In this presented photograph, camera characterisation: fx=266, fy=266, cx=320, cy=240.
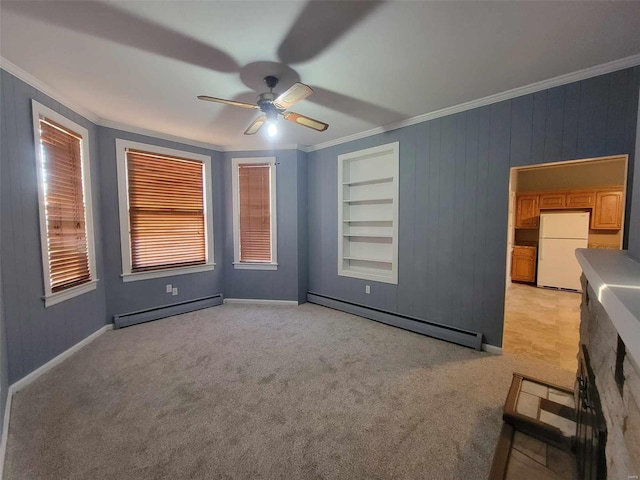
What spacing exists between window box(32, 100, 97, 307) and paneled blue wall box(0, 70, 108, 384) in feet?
0.22

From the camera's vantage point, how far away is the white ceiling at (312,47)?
1536mm

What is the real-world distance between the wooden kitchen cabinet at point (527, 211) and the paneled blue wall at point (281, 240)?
497 cm

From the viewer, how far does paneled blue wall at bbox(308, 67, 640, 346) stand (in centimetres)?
214

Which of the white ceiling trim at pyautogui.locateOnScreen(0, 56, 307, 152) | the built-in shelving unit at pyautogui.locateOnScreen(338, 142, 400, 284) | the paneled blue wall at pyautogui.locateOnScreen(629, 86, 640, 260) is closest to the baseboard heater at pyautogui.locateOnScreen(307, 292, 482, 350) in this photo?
the built-in shelving unit at pyautogui.locateOnScreen(338, 142, 400, 284)

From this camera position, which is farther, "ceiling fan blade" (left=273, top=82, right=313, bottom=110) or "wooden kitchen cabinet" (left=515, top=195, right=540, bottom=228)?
"wooden kitchen cabinet" (left=515, top=195, right=540, bottom=228)

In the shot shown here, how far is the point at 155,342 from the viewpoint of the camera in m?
2.97

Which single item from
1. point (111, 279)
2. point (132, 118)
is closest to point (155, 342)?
point (111, 279)

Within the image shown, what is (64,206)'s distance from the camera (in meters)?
2.69

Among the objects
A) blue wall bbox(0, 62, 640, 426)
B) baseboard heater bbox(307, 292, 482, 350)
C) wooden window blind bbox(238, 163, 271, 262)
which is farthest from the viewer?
wooden window blind bbox(238, 163, 271, 262)

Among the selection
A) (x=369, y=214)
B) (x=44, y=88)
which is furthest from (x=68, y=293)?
(x=369, y=214)

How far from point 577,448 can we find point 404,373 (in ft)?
3.65

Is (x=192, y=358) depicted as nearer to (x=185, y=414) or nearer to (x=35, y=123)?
(x=185, y=414)

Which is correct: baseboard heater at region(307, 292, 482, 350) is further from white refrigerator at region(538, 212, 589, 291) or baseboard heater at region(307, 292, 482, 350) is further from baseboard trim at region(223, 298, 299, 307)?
white refrigerator at region(538, 212, 589, 291)

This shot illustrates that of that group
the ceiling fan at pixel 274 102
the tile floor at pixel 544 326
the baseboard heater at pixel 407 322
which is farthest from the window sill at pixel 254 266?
the tile floor at pixel 544 326
